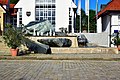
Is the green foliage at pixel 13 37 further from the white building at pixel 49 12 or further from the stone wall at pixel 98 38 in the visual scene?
the white building at pixel 49 12

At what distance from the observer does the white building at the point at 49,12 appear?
133ft

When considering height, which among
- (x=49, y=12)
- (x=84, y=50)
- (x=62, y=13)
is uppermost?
(x=49, y=12)

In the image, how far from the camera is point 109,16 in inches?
1590

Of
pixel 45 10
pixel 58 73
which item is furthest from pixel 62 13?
pixel 58 73

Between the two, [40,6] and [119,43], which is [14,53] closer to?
[119,43]

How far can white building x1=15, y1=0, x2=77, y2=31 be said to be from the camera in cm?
4047

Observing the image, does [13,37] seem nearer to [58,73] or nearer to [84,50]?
[84,50]

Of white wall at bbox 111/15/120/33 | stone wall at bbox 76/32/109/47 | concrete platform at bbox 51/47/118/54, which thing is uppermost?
white wall at bbox 111/15/120/33

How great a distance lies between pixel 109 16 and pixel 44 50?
18302 mm

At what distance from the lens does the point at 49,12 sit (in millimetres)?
41281

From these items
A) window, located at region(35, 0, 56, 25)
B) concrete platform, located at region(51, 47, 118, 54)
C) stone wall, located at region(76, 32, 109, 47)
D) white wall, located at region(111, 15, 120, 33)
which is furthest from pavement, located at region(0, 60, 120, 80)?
window, located at region(35, 0, 56, 25)

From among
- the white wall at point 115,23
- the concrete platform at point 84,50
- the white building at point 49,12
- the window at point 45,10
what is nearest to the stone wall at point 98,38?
the white wall at point 115,23

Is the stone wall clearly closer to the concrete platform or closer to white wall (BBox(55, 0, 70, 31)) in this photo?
white wall (BBox(55, 0, 70, 31))

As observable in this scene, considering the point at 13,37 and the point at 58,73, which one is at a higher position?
the point at 13,37
